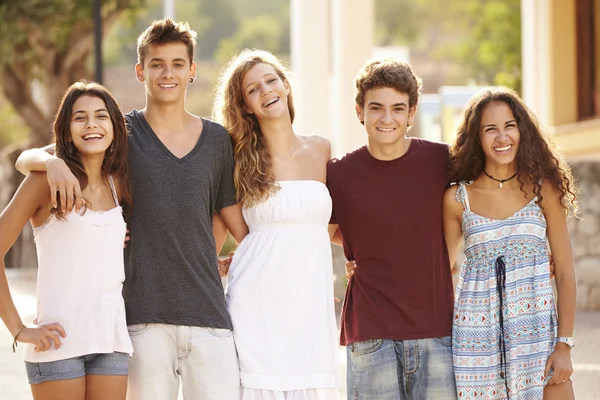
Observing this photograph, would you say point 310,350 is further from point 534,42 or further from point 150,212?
point 534,42

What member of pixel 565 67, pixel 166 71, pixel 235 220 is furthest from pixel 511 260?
pixel 565 67

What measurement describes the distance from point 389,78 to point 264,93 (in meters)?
0.58

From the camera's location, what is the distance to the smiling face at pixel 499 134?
439cm

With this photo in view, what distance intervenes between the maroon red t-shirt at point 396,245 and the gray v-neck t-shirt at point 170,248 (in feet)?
2.06

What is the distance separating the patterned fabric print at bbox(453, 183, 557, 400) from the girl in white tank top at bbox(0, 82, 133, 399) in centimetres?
143

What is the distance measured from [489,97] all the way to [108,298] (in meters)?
1.87

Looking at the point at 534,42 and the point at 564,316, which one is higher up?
the point at 534,42

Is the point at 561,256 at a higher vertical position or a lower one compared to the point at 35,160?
lower

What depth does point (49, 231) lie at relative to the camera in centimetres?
411

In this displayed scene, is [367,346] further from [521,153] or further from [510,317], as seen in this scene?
[521,153]

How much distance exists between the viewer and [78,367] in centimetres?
403

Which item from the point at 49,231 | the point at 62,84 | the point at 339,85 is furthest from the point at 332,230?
the point at 62,84

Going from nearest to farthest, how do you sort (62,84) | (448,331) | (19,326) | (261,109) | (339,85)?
(19,326) < (448,331) < (261,109) < (339,85) < (62,84)

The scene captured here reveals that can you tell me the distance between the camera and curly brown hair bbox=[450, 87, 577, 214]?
4375 millimetres
